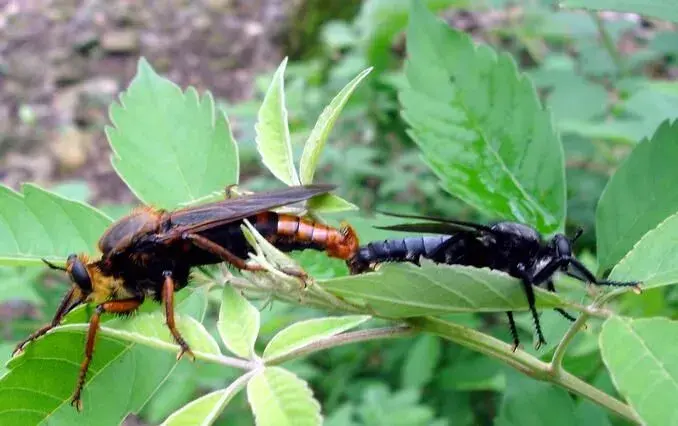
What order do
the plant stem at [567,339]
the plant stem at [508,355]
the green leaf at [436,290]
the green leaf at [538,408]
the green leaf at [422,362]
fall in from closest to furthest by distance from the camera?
the green leaf at [436,290] → the plant stem at [567,339] → the plant stem at [508,355] → the green leaf at [538,408] → the green leaf at [422,362]

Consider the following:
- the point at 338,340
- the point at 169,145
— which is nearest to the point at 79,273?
the point at 169,145

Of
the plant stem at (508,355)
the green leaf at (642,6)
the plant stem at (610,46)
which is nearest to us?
the plant stem at (508,355)

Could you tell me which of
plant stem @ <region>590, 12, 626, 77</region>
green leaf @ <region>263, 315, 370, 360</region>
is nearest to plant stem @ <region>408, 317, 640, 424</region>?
green leaf @ <region>263, 315, 370, 360</region>

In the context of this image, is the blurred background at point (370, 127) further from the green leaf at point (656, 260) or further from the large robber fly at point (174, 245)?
the green leaf at point (656, 260)

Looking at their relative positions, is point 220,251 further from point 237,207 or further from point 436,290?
point 436,290

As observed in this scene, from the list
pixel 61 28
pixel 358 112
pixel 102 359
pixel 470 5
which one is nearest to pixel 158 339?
pixel 102 359

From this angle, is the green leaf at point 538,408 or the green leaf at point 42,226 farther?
the green leaf at point 538,408

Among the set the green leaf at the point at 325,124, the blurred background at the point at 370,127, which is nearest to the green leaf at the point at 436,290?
the green leaf at the point at 325,124
